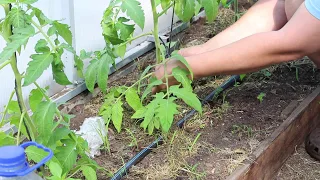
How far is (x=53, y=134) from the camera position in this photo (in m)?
1.93

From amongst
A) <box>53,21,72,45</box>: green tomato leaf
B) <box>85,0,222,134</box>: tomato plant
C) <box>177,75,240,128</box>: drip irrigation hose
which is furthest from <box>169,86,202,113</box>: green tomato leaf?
<box>53,21,72,45</box>: green tomato leaf

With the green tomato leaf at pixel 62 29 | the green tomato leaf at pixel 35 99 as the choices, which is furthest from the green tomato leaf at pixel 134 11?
the green tomato leaf at pixel 35 99

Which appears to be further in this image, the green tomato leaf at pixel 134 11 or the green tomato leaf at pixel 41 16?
the green tomato leaf at pixel 134 11

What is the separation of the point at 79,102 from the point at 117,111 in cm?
48

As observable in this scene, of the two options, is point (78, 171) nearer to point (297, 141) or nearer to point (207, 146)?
point (207, 146)

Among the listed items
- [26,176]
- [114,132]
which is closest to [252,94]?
[114,132]

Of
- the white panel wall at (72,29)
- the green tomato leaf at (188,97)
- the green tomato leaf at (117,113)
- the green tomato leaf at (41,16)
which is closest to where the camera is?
the green tomato leaf at (41,16)

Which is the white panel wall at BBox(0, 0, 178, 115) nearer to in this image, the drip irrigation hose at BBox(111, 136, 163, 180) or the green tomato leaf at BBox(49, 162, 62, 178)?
the drip irrigation hose at BBox(111, 136, 163, 180)

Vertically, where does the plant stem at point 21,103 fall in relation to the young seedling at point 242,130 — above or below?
above

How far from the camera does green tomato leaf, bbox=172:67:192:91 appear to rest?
2254 mm

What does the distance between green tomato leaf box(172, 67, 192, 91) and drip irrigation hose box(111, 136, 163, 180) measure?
33cm

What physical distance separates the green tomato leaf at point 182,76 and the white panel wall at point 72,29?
2.12 feet

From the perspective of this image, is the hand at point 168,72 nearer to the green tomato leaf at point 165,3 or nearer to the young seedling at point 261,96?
the green tomato leaf at point 165,3

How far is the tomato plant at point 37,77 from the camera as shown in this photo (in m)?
1.73
